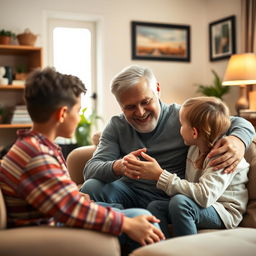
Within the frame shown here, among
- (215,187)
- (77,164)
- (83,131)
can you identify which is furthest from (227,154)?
(83,131)

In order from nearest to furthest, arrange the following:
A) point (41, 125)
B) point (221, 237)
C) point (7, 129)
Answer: point (41, 125)
point (221, 237)
point (7, 129)

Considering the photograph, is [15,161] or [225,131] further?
[225,131]

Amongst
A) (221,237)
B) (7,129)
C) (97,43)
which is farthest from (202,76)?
(221,237)

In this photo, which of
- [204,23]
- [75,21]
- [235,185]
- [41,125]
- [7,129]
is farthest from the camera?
[204,23]

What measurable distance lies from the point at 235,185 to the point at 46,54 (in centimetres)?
399

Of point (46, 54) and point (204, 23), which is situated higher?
point (204, 23)

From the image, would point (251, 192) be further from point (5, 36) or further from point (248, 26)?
point (248, 26)

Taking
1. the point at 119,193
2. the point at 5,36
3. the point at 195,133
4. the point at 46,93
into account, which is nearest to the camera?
the point at 46,93

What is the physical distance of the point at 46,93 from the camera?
133 centimetres

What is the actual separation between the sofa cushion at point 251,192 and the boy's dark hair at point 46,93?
37.8 inches

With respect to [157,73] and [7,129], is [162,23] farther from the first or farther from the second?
[7,129]

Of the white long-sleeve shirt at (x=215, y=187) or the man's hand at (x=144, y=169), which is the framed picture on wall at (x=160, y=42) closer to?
the white long-sleeve shirt at (x=215, y=187)

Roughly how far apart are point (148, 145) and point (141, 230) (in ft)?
2.95

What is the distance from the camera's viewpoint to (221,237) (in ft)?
4.88
